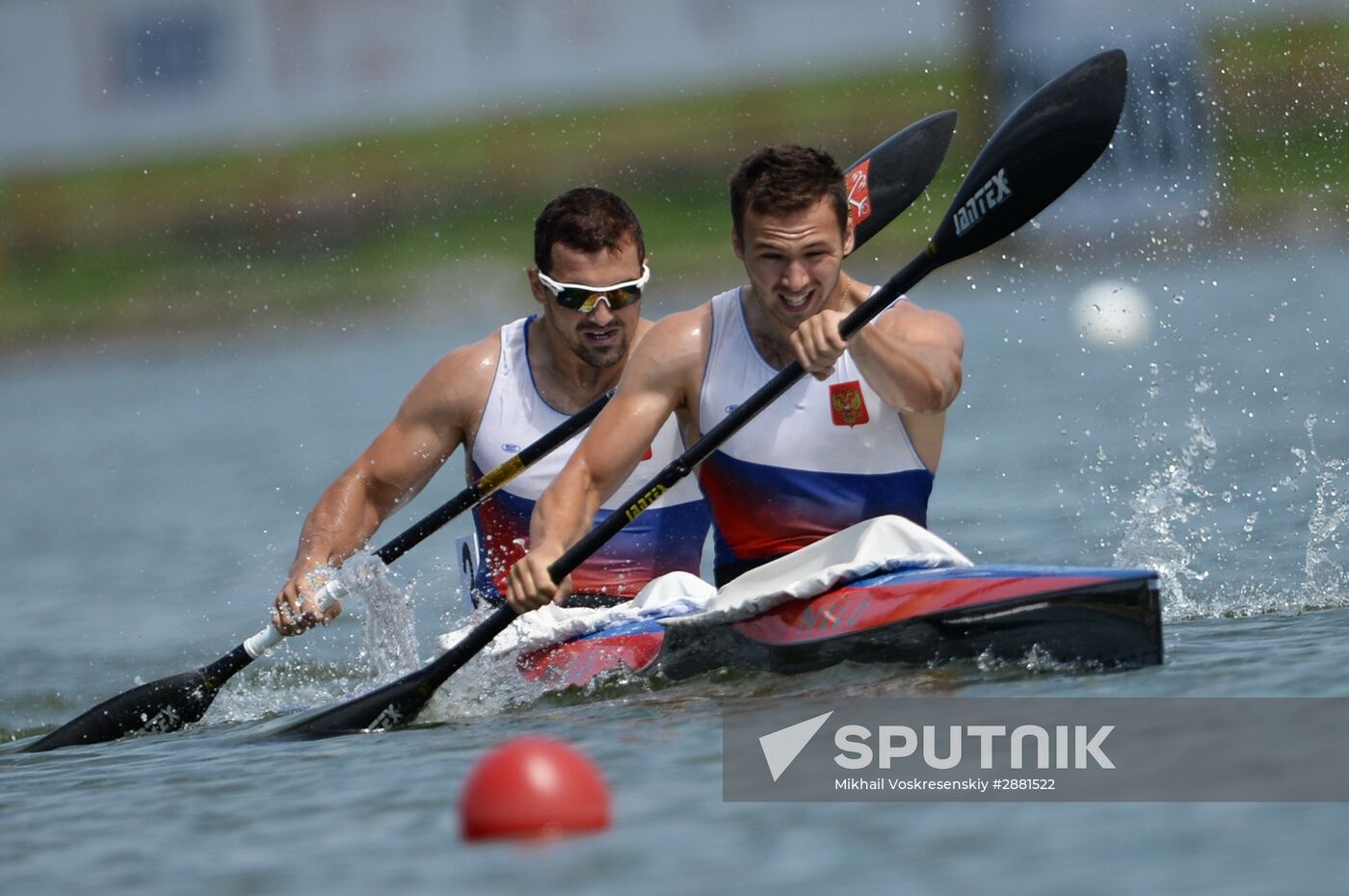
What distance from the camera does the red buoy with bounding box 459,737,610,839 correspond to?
14.1 feet

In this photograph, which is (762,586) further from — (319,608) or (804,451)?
(319,608)

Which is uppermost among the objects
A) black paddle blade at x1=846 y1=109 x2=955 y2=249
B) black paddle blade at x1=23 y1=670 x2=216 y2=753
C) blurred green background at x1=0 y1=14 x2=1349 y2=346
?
blurred green background at x1=0 y1=14 x2=1349 y2=346

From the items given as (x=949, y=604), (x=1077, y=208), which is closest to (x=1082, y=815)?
(x=949, y=604)

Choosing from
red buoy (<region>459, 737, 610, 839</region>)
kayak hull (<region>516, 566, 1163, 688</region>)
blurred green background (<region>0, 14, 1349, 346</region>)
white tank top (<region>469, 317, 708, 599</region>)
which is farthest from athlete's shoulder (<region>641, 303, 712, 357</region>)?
blurred green background (<region>0, 14, 1349, 346</region>)

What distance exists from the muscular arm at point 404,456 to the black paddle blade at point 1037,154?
1.83 m

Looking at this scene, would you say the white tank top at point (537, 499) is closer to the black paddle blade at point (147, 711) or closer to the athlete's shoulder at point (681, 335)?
the athlete's shoulder at point (681, 335)

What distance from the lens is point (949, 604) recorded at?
549 cm

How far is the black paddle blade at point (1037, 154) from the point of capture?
589cm

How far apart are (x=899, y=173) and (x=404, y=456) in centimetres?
198

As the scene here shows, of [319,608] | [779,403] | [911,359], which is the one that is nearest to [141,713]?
[319,608]

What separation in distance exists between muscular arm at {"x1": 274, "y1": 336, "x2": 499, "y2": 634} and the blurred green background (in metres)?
20.0

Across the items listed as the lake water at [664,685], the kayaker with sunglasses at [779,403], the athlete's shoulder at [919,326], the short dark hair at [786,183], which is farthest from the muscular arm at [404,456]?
the athlete's shoulder at [919,326]

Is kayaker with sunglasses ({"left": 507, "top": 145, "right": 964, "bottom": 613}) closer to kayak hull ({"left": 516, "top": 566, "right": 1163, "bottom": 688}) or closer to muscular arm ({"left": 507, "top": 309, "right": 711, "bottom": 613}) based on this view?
muscular arm ({"left": 507, "top": 309, "right": 711, "bottom": 613})

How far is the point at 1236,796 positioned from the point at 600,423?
2.49m
